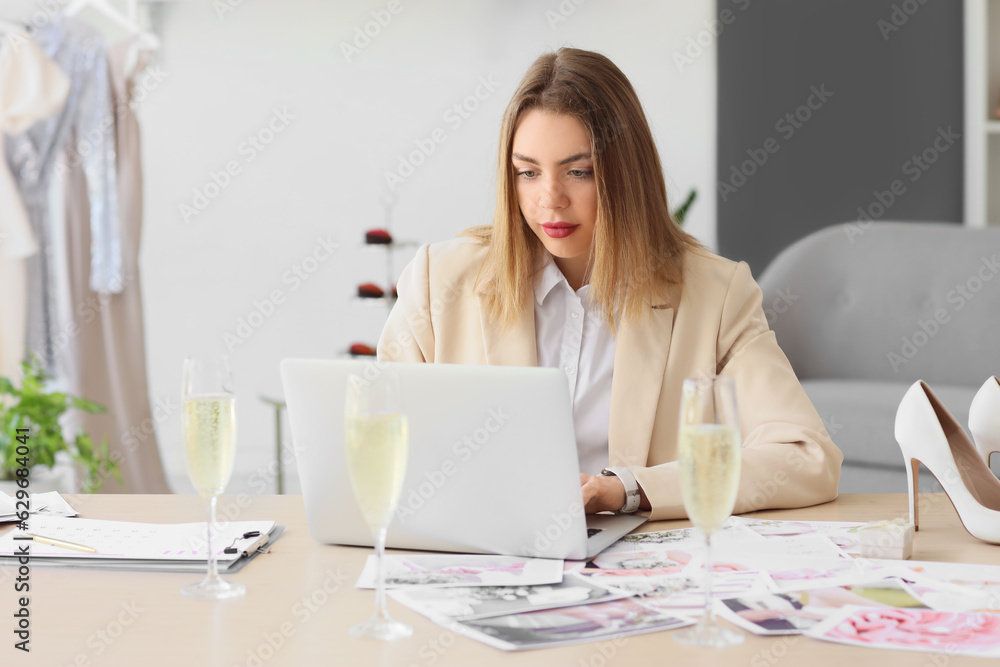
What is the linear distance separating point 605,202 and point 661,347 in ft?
0.90

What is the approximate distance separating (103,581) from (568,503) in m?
0.48

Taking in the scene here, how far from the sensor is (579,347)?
5.84 ft

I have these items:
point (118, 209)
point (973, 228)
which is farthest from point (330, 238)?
point (973, 228)

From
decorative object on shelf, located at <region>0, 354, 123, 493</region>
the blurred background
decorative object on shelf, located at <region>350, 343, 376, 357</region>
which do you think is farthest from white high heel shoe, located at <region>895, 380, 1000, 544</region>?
the blurred background

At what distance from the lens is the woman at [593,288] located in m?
1.68

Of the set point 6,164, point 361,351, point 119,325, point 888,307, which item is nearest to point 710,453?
point 361,351

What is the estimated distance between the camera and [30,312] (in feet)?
14.2

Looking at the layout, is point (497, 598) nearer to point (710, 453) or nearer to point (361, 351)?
point (710, 453)

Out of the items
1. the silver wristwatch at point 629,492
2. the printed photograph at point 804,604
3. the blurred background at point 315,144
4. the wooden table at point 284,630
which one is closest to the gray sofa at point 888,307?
the blurred background at point 315,144

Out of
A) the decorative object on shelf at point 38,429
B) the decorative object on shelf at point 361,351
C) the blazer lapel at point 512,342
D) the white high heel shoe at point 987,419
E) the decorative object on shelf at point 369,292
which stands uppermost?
the decorative object on shelf at point 369,292

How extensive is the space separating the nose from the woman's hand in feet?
1.97

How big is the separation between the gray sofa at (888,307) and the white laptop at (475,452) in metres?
2.44

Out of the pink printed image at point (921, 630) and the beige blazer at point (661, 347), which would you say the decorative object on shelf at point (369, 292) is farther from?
the pink printed image at point (921, 630)

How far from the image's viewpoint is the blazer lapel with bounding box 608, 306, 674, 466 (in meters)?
1.63
